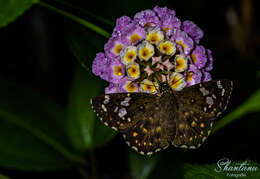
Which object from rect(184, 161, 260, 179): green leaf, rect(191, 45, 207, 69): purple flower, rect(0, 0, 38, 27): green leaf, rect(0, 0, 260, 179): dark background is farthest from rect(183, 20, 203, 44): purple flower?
rect(0, 0, 260, 179): dark background

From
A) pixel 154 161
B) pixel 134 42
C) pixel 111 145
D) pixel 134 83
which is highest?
pixel 134 42

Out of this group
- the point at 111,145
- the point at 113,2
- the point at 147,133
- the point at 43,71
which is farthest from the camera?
the point at 43,71

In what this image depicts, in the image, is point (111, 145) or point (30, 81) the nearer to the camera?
point (111, 145)

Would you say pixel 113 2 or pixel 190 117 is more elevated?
pixel 113 2

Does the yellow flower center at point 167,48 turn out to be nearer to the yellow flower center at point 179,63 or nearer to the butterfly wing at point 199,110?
the yellow flower center at point 179,63

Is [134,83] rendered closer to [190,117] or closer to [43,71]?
[190,117]

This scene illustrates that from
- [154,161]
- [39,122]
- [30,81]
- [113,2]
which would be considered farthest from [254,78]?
[30,81]
